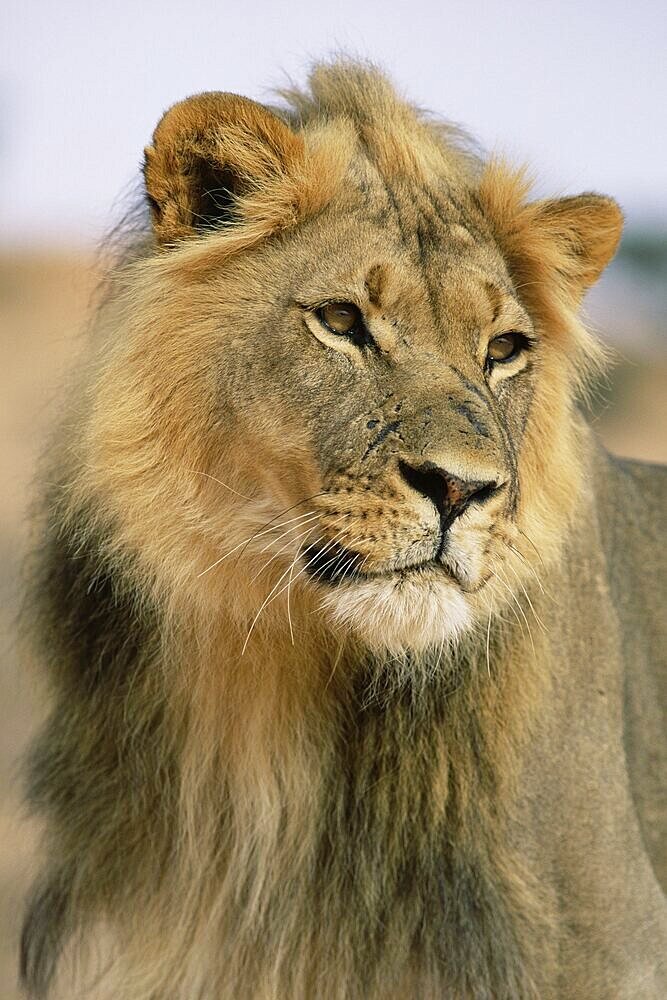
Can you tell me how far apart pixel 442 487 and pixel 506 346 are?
0.77 metres

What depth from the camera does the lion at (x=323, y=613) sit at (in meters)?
3.30

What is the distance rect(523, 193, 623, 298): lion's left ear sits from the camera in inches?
149

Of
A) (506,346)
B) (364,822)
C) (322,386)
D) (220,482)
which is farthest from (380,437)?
Result: (364,822)

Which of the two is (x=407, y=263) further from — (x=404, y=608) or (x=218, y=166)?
(x=404, y=608)

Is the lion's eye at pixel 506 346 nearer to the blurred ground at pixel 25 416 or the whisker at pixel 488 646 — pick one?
the whisker at pixel 488 646

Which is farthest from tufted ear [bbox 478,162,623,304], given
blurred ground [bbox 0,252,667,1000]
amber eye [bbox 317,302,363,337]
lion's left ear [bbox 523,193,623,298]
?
amber eye [bbox 317,302,363,337]

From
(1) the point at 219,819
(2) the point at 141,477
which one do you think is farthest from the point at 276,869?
(2) the point at 141,477

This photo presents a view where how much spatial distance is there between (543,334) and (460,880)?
1.52m

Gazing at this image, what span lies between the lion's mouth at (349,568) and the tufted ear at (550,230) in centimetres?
108

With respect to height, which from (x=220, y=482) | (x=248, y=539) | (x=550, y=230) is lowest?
(x=248, y=539)

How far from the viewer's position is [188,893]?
3826mm

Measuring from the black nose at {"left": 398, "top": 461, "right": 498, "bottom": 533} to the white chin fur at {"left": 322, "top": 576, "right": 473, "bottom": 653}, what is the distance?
0.51 feet

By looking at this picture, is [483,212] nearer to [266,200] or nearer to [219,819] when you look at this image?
[266,200]

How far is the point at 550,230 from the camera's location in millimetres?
3789
